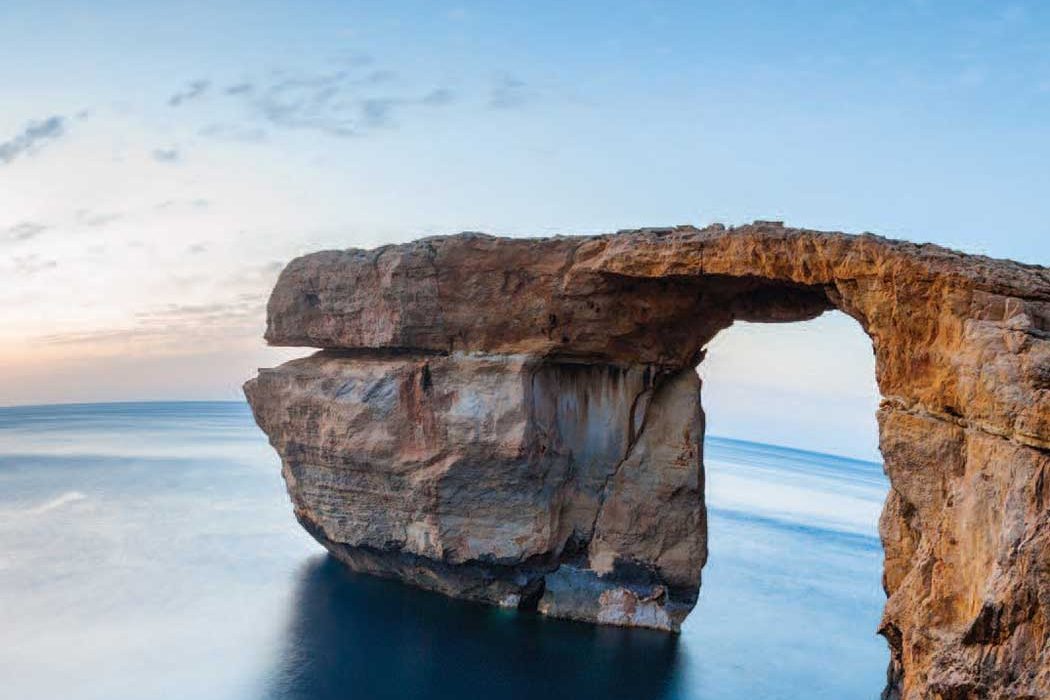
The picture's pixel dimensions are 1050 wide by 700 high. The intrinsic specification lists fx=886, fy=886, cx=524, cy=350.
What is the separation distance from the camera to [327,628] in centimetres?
1675

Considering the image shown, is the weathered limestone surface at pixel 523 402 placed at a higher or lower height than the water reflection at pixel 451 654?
higher

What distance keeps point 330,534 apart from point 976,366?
13474mm

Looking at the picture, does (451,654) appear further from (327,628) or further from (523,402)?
(523,402)

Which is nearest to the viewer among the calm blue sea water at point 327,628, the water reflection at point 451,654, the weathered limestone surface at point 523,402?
the water reflection at point 451,654

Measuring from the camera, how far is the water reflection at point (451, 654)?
1407 centimetres

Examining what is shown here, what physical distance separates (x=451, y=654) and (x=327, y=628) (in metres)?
2.85

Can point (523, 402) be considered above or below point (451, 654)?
above

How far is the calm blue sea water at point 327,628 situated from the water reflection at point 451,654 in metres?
0.04

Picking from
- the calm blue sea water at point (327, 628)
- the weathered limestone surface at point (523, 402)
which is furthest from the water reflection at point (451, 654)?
the weathered limestone surface at point (523, 402)

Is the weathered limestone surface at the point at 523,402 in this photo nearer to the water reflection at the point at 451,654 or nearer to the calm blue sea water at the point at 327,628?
the water reflection at the point at 451,654

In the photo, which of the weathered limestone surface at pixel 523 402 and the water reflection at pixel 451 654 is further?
the weathered limestone surface at pixel 523 402

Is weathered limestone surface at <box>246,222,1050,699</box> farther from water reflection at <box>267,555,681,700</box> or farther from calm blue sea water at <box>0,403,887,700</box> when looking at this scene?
calm blue sea water at <box>0,403,887,700</box>

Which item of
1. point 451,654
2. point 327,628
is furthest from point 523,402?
point 327,628

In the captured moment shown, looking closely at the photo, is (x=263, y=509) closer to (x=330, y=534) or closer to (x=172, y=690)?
(x=330, y=534)
